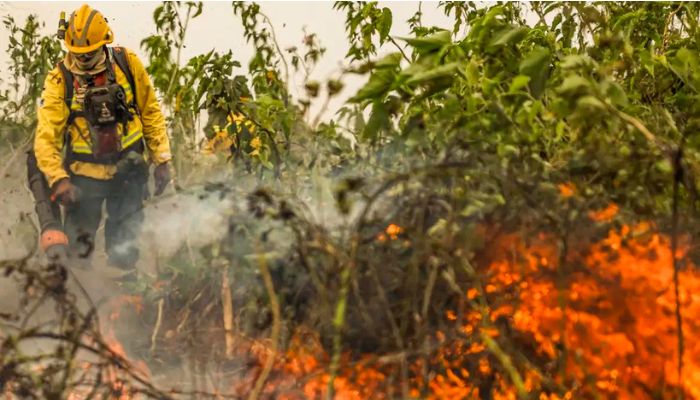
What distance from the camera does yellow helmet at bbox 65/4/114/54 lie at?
14.2 ft

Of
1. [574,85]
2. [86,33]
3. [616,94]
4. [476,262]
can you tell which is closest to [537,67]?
[616,94]

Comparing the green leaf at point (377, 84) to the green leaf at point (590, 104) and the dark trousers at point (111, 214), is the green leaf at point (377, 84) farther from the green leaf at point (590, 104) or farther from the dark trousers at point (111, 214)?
the dark trousers at point (111, 214)

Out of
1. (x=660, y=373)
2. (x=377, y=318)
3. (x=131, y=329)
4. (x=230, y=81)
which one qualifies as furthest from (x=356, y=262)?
(x=230, y=81)

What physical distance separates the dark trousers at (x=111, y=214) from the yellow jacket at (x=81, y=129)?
2.9 inches

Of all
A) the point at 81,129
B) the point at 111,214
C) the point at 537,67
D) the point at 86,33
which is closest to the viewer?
the point at 537,67

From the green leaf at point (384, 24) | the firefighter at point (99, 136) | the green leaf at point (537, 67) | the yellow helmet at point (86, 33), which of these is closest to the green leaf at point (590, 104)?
the green leaf at point (537, 67)

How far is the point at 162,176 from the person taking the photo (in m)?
4.64

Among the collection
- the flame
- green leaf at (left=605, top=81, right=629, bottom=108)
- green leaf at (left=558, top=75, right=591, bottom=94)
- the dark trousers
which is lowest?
the flame

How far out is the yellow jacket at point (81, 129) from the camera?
4.34m

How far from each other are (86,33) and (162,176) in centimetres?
79

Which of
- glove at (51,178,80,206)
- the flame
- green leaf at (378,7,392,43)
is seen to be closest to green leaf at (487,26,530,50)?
the flame

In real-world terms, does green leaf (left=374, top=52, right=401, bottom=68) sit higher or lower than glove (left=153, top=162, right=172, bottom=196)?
lower

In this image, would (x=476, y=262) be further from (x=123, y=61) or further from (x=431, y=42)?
(x=123, y=61)

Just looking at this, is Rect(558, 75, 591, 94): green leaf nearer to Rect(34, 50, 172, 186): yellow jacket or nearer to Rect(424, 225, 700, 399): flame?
Rect(424, 225, 700, 399): flame
